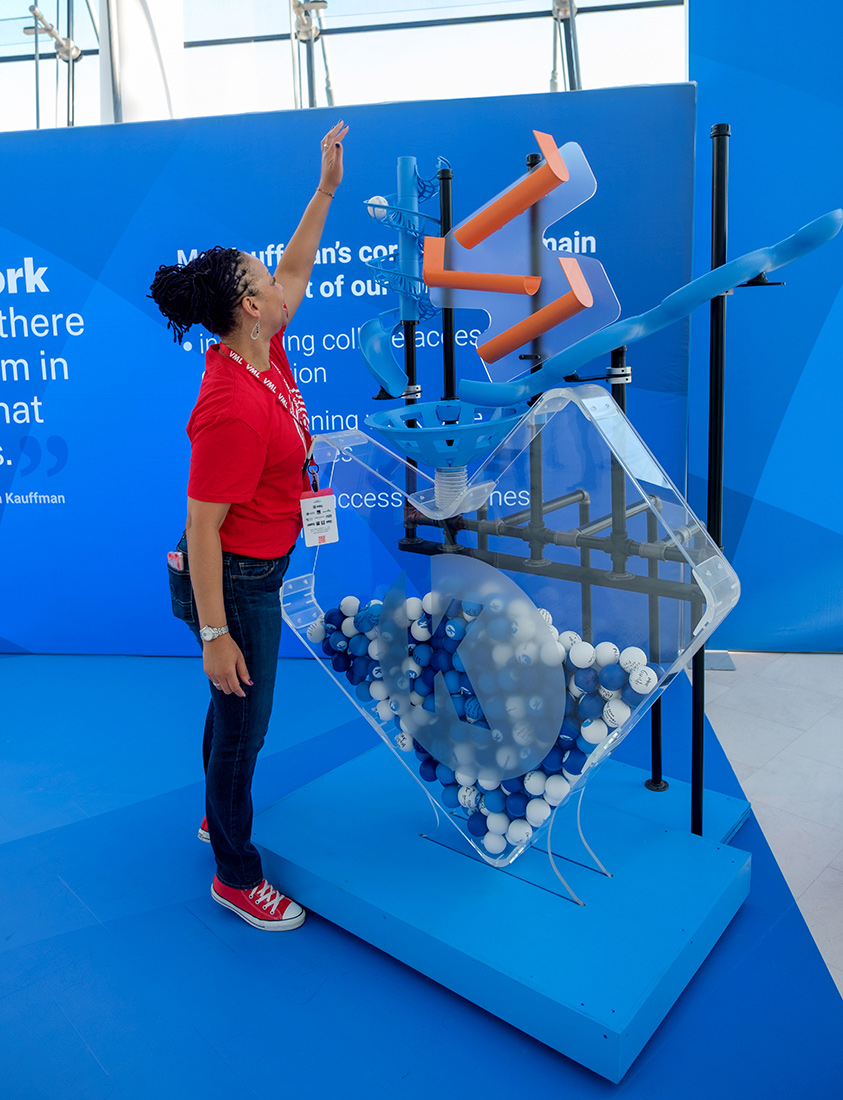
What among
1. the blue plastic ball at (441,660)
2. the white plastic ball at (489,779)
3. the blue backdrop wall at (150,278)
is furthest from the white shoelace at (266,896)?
the blue backdrop wall at (150,278)

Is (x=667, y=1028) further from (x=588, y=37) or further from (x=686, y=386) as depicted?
(x=588, y=37)

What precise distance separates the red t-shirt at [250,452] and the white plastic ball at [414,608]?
282 millimetres

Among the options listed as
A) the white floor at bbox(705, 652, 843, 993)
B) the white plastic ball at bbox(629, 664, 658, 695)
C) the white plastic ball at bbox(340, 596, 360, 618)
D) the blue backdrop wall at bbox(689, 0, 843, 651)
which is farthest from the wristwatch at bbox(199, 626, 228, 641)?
the blue backdrop wall at bbox(689, 0, 843, 651)

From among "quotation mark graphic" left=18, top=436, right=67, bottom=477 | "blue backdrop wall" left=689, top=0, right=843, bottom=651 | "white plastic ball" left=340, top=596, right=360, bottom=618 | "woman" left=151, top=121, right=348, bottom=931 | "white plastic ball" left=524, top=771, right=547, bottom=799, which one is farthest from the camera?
"quotation mark graphic" left=18, top=436, right=67, bottom=477

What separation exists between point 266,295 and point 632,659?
991mm

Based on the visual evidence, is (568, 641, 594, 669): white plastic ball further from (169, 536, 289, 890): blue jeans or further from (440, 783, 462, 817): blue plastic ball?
(169, 536, 289, 890): blue jeans

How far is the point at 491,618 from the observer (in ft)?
5.56

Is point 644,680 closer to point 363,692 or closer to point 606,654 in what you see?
point 606,654

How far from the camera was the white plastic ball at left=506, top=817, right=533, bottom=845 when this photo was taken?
179 cm

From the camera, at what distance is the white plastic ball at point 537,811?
1745mm

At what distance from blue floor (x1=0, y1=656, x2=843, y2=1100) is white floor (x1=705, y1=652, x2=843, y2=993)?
0.06 m

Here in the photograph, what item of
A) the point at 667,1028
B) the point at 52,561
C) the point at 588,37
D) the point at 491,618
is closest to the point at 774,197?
the point at 588,37

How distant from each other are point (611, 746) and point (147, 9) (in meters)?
3.55

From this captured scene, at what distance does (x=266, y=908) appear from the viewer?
192 cm
